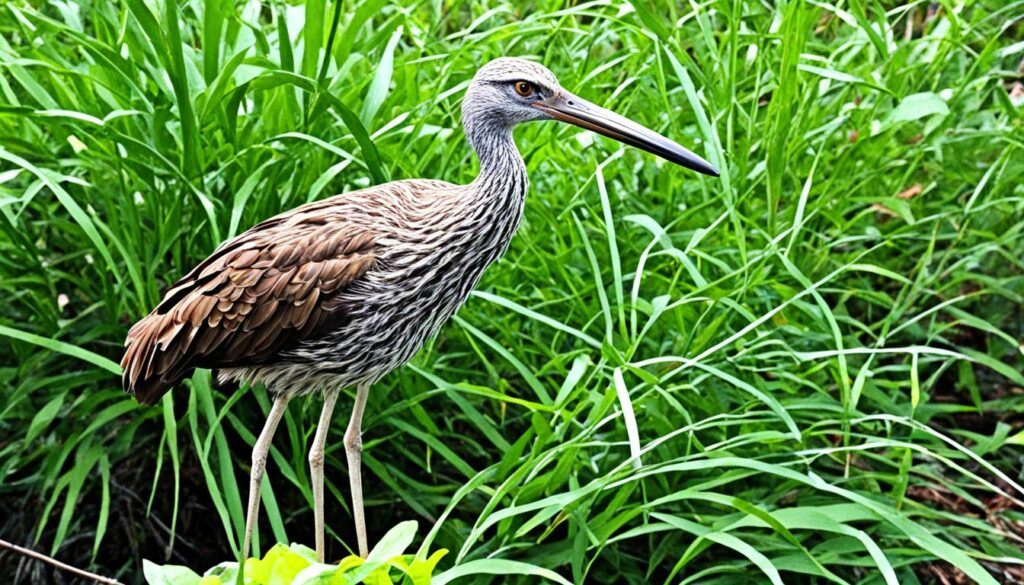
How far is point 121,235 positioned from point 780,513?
1676 millimetres

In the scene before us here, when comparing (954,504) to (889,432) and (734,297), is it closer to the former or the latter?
(889,432)

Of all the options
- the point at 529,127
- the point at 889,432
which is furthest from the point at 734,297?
the point at 529,127

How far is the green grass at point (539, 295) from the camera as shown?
3236 millimetres

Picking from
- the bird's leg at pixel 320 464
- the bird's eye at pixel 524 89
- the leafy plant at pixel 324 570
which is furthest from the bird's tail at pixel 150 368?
the bird's eye at pixel 524 89

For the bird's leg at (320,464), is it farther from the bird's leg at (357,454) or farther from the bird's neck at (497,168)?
the bird's neck at (497,168)

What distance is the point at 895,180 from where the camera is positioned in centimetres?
404

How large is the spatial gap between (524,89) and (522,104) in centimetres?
3

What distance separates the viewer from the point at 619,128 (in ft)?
10.0

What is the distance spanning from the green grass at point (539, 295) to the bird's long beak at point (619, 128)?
7.9 inches

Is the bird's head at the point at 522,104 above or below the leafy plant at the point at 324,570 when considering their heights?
above

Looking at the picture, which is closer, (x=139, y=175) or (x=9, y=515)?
(x=139, y=175)

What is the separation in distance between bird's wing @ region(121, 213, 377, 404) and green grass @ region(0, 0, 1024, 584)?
20 cm

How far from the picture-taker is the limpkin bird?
2.97 meters

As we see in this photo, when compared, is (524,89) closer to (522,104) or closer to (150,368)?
(522,104)
